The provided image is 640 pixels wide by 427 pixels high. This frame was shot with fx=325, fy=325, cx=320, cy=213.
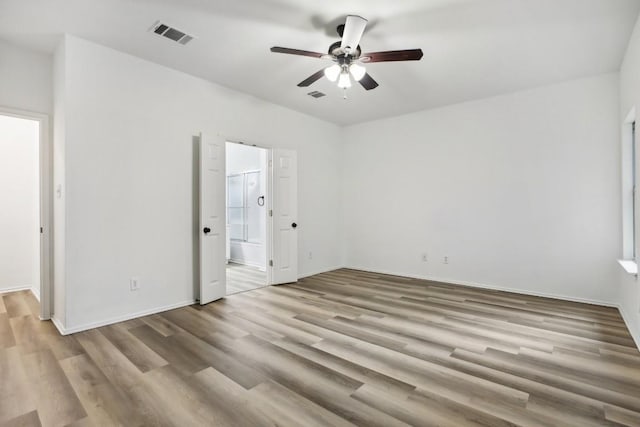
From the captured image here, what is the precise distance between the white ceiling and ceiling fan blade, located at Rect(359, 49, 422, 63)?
1.03ft

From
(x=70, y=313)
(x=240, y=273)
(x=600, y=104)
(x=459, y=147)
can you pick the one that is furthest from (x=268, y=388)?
(x=600, y=104)

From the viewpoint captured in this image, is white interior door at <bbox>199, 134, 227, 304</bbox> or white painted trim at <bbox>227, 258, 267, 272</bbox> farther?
white painted trim at <bbox>227, 258, 267, 272</bbox>

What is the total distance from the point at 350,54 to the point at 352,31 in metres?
0.32

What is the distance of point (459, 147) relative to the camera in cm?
502

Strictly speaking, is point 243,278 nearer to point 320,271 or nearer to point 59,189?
point 320,271

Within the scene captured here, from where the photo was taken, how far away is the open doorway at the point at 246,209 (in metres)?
6.53

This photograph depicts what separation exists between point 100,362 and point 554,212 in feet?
17.0

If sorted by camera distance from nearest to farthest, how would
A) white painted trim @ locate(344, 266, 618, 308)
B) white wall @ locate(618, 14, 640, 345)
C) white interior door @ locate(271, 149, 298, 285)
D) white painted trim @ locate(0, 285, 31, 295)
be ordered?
1. white wall @ locate(618, 14, 640, 345)
2. white painted trim @ locate(344, 266, 618, 308)
3. white painted trim @ locate(0, 285, 31, 295)
4. white interior door @ locate(271, 149, 298, 285)

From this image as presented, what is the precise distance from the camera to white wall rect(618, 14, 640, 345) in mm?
2832

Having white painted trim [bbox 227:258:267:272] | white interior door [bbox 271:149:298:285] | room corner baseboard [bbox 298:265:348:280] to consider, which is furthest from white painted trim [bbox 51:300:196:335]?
white painted trim [bbox 227:258:267:272]

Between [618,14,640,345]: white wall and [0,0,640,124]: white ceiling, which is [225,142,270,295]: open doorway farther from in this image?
[618,14,640,345]: white wall

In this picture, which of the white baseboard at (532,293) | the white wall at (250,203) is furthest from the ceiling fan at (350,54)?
the white wall at (250,203)

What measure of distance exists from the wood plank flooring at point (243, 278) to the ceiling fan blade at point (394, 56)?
3382 millimetres

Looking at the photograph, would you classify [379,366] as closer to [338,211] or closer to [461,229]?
[461,229]
